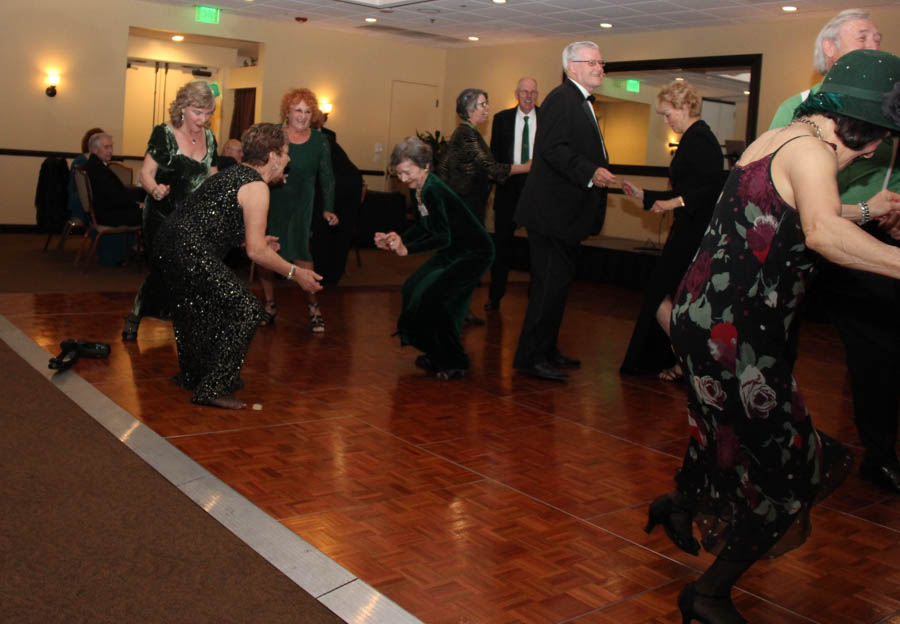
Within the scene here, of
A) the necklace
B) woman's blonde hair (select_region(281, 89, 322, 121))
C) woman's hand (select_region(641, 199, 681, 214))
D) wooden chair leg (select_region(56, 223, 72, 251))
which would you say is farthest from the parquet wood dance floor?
wooden chair leg (select_region(56, 223, 72, 251))

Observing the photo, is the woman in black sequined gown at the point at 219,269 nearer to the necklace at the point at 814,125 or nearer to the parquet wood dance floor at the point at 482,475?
the parquet wood dance floor at the point at 482,475

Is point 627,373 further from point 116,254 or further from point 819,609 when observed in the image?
point 116,254

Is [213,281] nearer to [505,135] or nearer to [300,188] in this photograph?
[300,188]

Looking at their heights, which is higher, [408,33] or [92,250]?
[408,33]

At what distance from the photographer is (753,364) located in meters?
1.99

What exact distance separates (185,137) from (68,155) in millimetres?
7307

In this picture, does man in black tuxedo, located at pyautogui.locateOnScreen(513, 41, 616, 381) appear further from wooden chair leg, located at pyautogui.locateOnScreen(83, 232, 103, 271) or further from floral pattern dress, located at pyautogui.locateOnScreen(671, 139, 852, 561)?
wooden chair leg, located at pyautogui.locateOnScreen(83, 232, 103, 271)

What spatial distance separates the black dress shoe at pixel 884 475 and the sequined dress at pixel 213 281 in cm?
254

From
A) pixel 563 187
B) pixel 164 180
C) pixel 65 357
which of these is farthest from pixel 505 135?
pixel 65 357

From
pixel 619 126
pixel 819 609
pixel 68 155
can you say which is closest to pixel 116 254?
pixel 68 155

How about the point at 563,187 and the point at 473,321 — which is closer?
the point at 563,187

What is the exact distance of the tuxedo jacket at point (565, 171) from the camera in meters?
4.60

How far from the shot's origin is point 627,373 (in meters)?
5.30

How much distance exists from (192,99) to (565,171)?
2.00 metres
